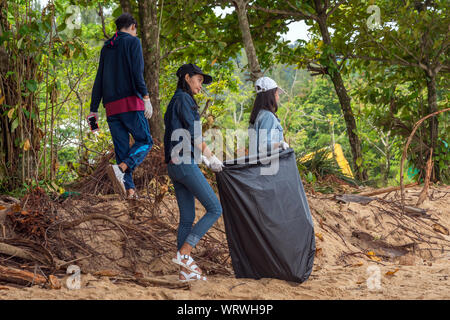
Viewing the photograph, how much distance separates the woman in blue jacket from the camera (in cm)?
381

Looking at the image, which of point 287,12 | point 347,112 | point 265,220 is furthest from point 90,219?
point 347,112

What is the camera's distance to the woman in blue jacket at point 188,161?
3.81 meters

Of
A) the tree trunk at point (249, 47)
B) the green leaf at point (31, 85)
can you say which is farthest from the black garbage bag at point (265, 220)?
the tree trunk at point (249, 47)

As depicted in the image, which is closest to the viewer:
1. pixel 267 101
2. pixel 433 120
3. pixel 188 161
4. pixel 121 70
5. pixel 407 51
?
pixel 188 161

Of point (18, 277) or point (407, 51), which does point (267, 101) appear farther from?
point (407, 51)

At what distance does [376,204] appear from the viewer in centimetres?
738

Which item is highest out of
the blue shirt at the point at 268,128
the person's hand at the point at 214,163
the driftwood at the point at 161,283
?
the blue shirt at the point at 268,128

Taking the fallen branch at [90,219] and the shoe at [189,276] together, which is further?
the fallen branch at [90,219]

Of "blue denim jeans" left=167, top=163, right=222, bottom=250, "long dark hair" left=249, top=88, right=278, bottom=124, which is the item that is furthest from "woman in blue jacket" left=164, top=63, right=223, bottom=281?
"long dark hair" left=249, top=88, right=278, bottom=124

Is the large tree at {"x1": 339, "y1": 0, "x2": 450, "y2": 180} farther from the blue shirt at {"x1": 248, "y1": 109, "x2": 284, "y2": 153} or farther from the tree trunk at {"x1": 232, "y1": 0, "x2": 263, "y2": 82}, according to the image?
the blue shirt at {"x1": 248, "y1": 109, "x2": 284, "y2": 153}

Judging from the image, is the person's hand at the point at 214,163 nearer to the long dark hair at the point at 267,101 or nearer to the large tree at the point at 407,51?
the long dark hair at the point at 267,101

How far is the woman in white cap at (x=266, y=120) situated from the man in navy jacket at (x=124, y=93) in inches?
44.5

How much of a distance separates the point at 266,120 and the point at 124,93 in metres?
1.50

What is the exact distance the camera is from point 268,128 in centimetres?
436
